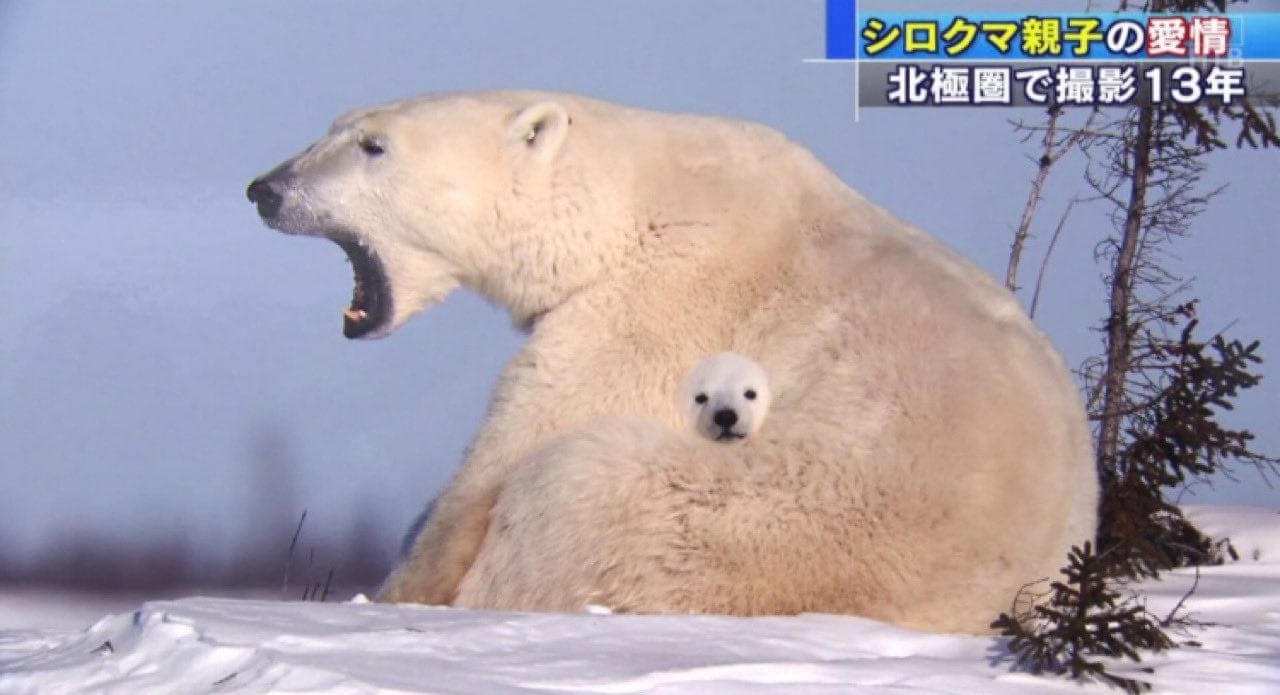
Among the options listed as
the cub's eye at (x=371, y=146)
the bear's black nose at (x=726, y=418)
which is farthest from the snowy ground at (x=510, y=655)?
the cub's eye at (x=371, y=146)

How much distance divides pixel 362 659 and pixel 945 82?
388cm

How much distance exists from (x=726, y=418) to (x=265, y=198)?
150cm

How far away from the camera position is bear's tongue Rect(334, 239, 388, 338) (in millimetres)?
4410

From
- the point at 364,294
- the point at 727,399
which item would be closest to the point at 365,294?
the point at 364,294

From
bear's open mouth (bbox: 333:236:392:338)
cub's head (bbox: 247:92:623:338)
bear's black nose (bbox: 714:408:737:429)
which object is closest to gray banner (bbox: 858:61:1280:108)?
cub's head (bbox: 247:92:623:338)

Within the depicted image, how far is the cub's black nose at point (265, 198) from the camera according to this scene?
4.30m

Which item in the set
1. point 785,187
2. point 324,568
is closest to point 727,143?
point 785,187

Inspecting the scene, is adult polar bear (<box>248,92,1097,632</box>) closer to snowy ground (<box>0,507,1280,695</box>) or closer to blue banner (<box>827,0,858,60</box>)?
snowy ground (<box>0,507,1280,695</box>)

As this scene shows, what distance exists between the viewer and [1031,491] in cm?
347

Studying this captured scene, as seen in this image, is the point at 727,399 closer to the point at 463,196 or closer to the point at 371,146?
the point at 463,196

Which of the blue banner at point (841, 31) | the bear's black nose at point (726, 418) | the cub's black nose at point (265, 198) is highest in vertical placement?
the blue banner at point (841, 31)

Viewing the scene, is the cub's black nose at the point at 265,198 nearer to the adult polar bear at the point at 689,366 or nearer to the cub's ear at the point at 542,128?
the adult polar bear at the point at 689,366

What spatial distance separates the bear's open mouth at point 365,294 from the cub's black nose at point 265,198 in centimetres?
19

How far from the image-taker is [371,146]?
4273 mm
